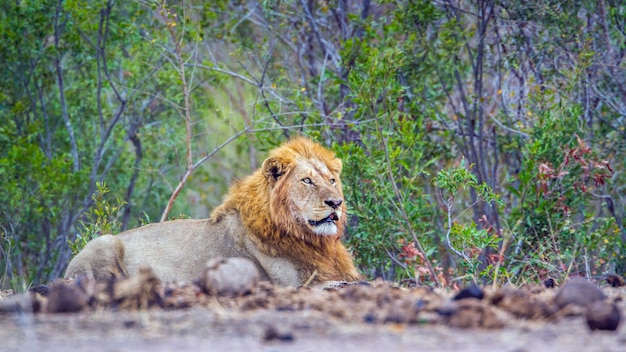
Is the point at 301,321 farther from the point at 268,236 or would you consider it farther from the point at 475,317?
the point at 268,236

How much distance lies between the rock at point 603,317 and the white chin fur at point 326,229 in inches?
145

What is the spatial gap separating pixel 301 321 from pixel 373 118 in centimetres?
569

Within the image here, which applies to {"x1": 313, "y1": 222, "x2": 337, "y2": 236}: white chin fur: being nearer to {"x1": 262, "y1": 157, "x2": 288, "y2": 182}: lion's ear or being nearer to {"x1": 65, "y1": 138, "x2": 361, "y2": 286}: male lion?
{"x1": 65, "y1": 138, "x2": 361, "y2": 286}: male lion

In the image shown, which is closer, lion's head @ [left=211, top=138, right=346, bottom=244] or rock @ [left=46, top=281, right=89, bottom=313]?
rock @ [left=46, top=281, right=89, bottom=313]

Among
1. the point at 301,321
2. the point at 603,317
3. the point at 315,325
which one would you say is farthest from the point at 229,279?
the point at 603,317

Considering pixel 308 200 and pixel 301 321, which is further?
pixel 308 200

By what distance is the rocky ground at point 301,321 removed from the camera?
13.4 ft

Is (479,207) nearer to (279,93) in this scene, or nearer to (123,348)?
(279,93)

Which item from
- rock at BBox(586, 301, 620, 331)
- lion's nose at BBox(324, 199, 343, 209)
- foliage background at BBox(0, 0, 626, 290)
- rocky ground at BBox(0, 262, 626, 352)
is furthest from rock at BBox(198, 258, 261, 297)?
foliage background at BBox(0, 0, 626, 290)

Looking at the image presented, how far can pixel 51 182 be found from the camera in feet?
43.5

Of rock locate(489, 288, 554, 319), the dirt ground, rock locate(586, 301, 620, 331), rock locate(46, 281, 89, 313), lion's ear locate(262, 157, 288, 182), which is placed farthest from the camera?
lion's ear locate(262, 157, 288, 182)

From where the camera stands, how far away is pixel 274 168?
8156 millimetres

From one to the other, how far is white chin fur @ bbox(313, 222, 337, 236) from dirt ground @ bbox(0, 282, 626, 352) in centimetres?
277

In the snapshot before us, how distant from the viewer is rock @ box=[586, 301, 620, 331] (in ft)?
14.2
